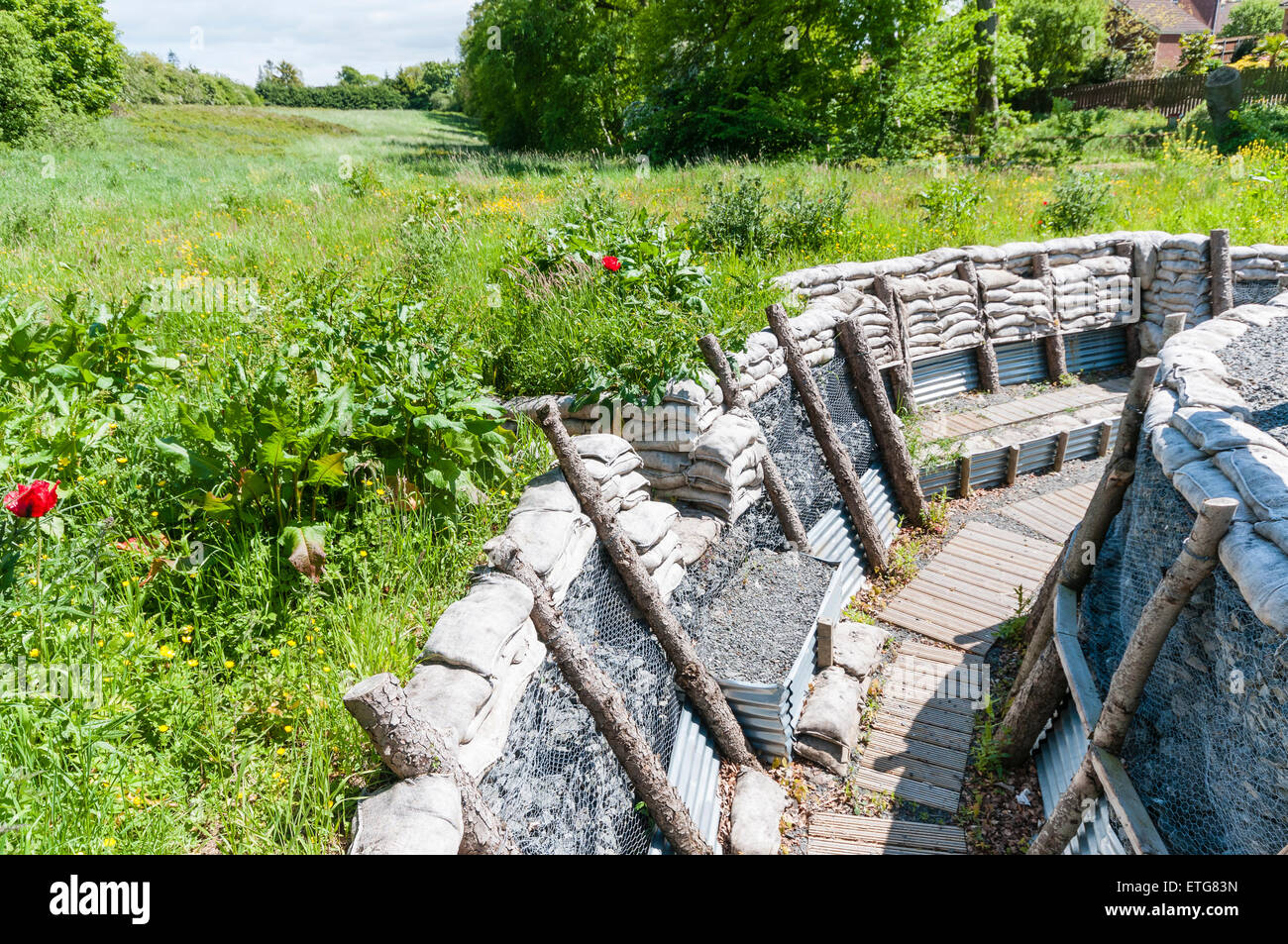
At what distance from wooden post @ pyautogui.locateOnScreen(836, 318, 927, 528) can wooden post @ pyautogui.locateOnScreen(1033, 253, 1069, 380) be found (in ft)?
12.6

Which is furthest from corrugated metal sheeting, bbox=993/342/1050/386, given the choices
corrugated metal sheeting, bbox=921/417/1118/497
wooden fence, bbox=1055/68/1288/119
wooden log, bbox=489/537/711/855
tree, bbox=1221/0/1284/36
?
tree, bbox=1221/0/1284/36

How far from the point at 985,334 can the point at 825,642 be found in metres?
6.02

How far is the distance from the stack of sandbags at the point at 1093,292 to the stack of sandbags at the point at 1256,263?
4.35 ft

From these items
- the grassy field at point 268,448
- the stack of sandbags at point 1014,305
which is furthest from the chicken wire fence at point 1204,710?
the stack of sandbags at point 1014,305

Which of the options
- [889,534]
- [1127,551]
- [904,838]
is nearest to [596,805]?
[904,838]

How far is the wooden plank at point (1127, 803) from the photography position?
3.13 meters

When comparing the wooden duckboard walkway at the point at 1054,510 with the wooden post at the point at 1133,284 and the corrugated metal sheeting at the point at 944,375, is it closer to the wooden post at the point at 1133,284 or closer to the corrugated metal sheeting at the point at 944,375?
the corrugated metal sheeting at the point at 944,375

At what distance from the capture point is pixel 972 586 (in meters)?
6.90

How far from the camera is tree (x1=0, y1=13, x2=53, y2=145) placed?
22.4 meters

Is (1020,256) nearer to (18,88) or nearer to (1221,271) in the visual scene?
(1221,271)

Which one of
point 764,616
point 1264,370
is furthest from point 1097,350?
point 764,616
